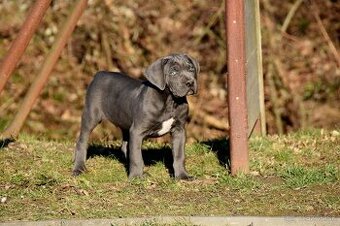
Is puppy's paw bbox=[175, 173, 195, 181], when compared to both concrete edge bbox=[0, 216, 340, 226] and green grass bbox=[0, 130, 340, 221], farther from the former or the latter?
concrete edge bbox=[0, 216, 340, 226]

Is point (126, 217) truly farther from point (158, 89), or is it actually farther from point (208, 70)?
point (208, 70)

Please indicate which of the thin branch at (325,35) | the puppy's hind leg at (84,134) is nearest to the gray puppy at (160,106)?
the puppy's hind leg at (84,134)

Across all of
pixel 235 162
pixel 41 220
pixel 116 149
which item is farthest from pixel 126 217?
pixel 116 149

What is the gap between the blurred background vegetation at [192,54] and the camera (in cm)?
1536

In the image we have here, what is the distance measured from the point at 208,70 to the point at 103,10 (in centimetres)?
215

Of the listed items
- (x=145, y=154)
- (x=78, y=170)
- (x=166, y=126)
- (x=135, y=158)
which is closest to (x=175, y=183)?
(x=135, y=158)

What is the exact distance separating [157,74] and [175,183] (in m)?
1.11

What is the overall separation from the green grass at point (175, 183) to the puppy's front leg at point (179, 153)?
0.17 metres

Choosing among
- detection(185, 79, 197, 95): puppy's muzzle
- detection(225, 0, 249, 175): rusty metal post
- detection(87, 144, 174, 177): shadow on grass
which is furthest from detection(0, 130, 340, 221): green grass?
detection(185, 79, 197, 95): puppy's muzzle

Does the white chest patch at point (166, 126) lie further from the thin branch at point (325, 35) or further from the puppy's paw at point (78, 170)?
the thin branch at point (325, 35)

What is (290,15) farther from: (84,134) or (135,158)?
(135,158)

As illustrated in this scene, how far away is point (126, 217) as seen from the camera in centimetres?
723

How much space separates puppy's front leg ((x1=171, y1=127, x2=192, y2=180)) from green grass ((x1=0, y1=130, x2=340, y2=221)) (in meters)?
0.17

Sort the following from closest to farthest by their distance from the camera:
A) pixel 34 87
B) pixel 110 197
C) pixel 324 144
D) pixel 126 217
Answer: pixel 126 217 → pixel 110 197 → pixel 324 144 → pixel 34 87
